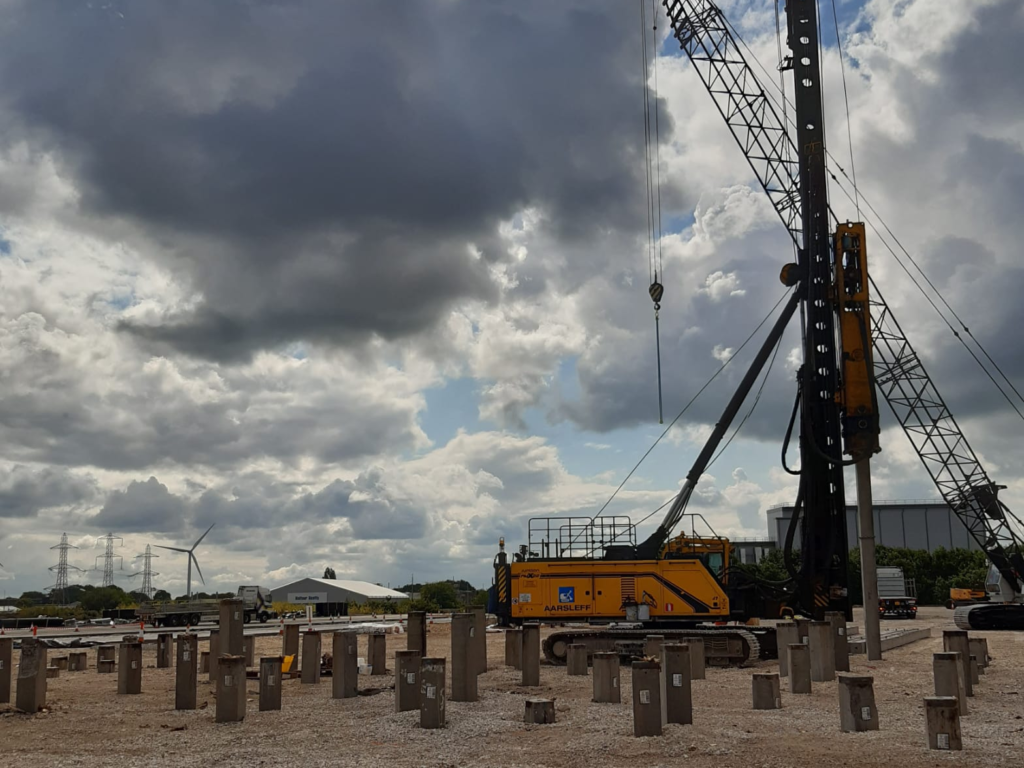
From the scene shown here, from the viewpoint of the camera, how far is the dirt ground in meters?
11.0

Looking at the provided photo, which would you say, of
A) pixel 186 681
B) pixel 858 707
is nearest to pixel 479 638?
pixel 186 681

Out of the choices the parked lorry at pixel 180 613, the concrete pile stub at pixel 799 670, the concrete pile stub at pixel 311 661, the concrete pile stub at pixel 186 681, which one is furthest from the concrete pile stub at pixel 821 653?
the parked lorry at pixel 180 613

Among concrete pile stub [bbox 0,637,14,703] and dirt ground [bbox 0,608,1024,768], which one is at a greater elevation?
concrete pile stub [bbox 0,637,14,703]

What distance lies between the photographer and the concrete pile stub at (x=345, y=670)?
54.3ft

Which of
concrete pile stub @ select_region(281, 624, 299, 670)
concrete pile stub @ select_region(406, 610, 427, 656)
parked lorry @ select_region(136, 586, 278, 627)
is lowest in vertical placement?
parked lorry @ select_region(136, 586, 278, 627)

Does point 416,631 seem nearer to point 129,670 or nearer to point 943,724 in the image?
point 129,670

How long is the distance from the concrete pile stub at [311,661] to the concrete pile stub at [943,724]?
11753 millimetres

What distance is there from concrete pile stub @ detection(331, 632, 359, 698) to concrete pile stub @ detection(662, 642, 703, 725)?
5.83 metres

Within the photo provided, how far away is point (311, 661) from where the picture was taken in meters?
19.3

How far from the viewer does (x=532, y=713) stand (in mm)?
13477

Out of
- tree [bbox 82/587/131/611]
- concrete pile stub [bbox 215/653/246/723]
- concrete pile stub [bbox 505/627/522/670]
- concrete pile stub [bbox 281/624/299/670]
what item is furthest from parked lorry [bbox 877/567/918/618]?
tree [bbox 82/587/131/611]

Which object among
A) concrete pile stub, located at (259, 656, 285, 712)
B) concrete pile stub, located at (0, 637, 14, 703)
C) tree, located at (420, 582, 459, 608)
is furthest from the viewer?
tree, located at (420, 582, 459, 608)

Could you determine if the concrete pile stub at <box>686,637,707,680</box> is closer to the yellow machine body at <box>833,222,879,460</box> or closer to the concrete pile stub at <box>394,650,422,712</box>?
the concrete pile stub at <box>394,650,422,712</box>

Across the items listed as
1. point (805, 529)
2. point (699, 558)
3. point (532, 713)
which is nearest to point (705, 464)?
point (805, 529)
